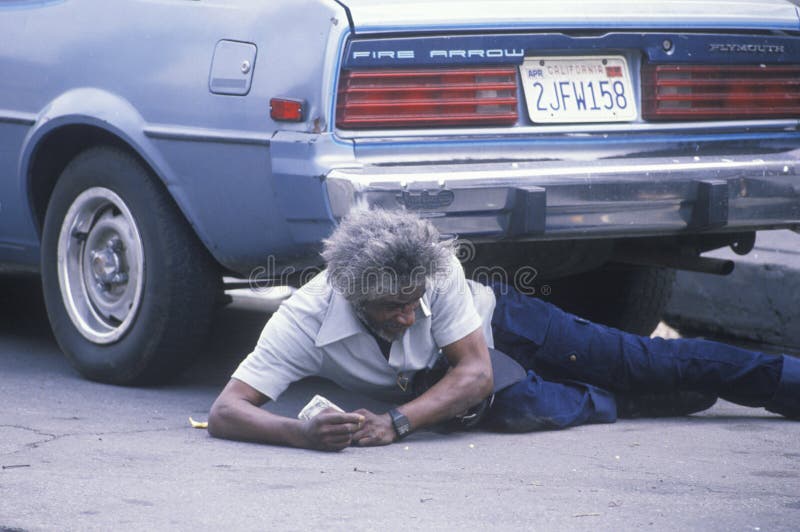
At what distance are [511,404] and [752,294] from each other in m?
2.33

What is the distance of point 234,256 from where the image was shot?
16.6 feet

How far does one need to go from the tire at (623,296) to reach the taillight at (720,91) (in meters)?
1.00

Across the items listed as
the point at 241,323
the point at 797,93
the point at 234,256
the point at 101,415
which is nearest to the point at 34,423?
the point at 101,415

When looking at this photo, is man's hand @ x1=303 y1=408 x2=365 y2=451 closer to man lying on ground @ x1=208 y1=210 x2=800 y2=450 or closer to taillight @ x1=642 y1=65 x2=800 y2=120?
man lying on ground @ x1=208 y1=210 x2=800 y2=450

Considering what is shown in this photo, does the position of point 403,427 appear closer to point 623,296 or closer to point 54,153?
point 54,153

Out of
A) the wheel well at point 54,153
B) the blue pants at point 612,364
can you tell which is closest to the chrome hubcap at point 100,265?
the wheel well at point 54,153

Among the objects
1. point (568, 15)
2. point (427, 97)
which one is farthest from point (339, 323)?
point (568, 15)

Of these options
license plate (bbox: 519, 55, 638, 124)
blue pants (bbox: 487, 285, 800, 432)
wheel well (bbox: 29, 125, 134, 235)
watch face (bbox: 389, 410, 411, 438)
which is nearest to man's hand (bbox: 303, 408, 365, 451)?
watch face (bbox: 389, 410, 411, 438)

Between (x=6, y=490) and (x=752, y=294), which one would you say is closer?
(x=6, y=490)

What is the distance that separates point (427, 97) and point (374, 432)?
110 cm

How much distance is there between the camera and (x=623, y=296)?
6281 mm

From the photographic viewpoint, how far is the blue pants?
15.9ft

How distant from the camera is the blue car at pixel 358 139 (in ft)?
15.7

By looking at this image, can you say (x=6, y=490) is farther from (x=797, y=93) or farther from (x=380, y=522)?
(x=797, y=93)
